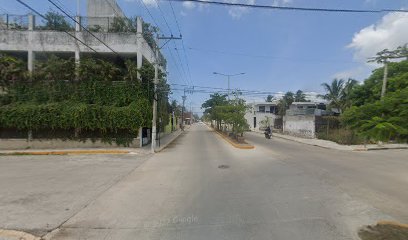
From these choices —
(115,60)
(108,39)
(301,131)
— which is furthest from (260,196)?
(301,131)

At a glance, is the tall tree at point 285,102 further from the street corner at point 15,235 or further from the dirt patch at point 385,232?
the street corner at point 15,235

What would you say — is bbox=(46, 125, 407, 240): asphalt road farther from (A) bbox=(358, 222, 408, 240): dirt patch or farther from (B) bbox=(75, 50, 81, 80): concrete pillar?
(B) bbox=(75, 50, 81, 80): concrete pillar

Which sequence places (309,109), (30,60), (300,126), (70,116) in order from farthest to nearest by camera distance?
(309,109), (300,126), (30,60), (70,116)

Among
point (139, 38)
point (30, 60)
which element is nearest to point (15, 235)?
point (139, 38)

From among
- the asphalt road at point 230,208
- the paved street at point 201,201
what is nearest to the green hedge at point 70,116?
the paved street at point 201,201

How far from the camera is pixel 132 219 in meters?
6.75

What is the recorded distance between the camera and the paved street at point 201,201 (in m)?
6.05

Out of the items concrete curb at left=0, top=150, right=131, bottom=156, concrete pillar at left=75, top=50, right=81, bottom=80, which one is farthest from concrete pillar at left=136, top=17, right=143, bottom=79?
concrete curb at left=0, top=150, right=131, bottom=156

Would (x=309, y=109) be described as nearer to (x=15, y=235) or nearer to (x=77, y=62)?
(x=77, y=62)

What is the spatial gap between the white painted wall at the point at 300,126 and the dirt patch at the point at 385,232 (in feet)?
105

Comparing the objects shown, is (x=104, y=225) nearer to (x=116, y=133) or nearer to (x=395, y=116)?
(x=395, y=116)

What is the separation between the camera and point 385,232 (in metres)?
5.69

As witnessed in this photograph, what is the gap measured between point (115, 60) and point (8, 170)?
618 inches

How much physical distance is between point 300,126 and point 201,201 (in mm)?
35958
